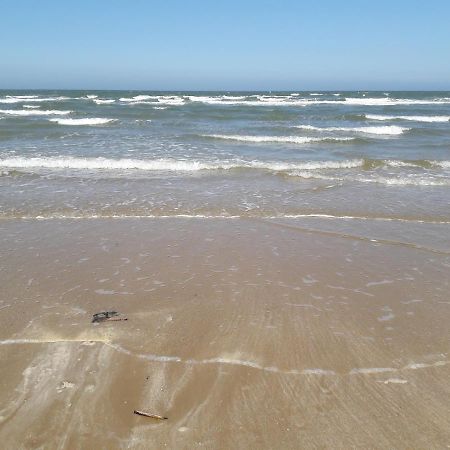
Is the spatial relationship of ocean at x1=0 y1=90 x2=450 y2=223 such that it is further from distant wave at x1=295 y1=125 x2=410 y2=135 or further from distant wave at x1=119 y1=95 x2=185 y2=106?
distant wave at x1=119 y1=95 x2=185 y2=106

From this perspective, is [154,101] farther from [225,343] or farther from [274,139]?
[225,343]

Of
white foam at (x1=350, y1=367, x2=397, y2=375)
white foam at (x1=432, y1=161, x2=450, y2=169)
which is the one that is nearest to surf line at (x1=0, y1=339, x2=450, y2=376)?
white foam at (x1=350, y1=367, x2=397, y2=375)

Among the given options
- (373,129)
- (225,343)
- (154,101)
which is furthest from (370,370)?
(154,101)

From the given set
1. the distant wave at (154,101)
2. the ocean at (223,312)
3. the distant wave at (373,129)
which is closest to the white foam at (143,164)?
the ocean at (223,312)

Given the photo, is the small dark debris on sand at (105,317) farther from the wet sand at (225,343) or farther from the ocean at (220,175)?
the ocean at (220,175)

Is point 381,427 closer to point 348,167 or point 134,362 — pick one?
point 134,362

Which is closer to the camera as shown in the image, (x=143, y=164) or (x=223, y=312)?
(x=223, y=312)

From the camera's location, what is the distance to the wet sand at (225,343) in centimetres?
316

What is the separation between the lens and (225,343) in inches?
166

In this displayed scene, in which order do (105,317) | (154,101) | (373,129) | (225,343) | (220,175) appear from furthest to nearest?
(154,101) < (373,129) < (220,175) < (105,317) < (225,343)

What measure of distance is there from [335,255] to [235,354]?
3.13m

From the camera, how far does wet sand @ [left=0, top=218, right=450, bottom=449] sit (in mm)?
3160

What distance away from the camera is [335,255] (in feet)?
21.7

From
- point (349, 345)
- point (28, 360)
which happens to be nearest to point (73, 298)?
point (28, 360)
